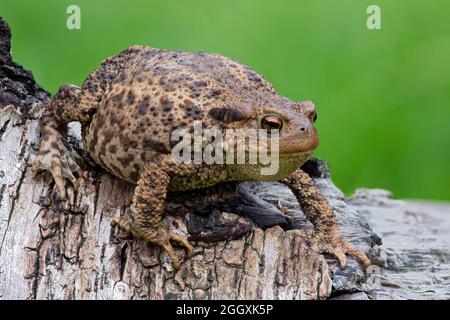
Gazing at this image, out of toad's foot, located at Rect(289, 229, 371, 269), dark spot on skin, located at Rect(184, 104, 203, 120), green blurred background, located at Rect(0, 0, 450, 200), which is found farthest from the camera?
green blurred background, located at Rect(0, 0, 450, 200)

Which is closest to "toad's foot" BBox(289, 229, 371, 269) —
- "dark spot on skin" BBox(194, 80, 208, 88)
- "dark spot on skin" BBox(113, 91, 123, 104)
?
"dark spot on skin" BBox(194, 80, 208, 88)

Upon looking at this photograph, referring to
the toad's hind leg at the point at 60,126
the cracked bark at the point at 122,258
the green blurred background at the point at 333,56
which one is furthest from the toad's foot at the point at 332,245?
the green blurred background at the point at 333,56

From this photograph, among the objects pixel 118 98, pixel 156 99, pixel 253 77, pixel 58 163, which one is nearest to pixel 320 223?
pixel 253 77

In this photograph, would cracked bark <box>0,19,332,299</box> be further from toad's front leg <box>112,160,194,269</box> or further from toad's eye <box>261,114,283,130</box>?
toad's eye <box>261,114,283,130</box>

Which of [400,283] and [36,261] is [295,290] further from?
[36,261]

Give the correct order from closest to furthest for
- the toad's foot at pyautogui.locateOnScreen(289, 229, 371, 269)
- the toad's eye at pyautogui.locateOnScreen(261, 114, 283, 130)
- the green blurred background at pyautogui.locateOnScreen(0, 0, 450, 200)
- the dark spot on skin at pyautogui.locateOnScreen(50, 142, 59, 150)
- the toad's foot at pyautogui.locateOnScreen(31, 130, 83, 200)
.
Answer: the toad's eye at pyautogui.locateOnScreen(261, 114, 283, 130) → the toad's foot at pyautogui.locateOnScreen(289, 229, 371, 269) → the toad's foot at pyautogui.locateOnScreen(31, 130, 83, 200) → the dark spot on skin at pyautogui.locateOnScreen(50, 142, 59, 150) → the green blurred background at pyautogui.locateOnScreen(0, 0, 450, 200)

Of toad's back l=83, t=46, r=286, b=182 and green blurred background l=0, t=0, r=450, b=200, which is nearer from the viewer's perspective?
toad's back l=83, t=46, r=286, b=182

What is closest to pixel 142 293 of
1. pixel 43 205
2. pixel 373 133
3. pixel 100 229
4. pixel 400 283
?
pixel 100 229
